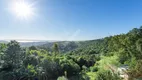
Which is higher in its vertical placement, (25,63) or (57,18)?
(57,18)

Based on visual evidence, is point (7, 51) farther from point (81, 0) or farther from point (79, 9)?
point (81, 0)

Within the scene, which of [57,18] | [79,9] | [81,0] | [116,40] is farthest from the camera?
[116,40]

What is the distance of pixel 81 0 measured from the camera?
15500 millimetres

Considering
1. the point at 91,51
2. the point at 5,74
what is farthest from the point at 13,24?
the point at 91,51

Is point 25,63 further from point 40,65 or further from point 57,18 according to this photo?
point 57,18

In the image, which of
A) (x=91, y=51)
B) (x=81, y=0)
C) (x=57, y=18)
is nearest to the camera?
(x=81, y=0)

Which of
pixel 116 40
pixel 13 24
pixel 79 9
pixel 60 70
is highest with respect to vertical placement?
pixel 79 9

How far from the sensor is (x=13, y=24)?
20.7 metres

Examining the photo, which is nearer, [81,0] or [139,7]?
[81,0]

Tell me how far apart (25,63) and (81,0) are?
44.6ft

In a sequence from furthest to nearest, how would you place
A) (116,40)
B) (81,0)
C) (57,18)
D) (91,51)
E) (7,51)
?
(91,51), (116,40), (7,51), (57,18), (81,0)

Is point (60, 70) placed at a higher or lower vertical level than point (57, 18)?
lower

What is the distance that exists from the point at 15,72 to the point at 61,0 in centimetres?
1048

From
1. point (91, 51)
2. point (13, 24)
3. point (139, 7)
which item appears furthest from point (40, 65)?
point (91, 51)
